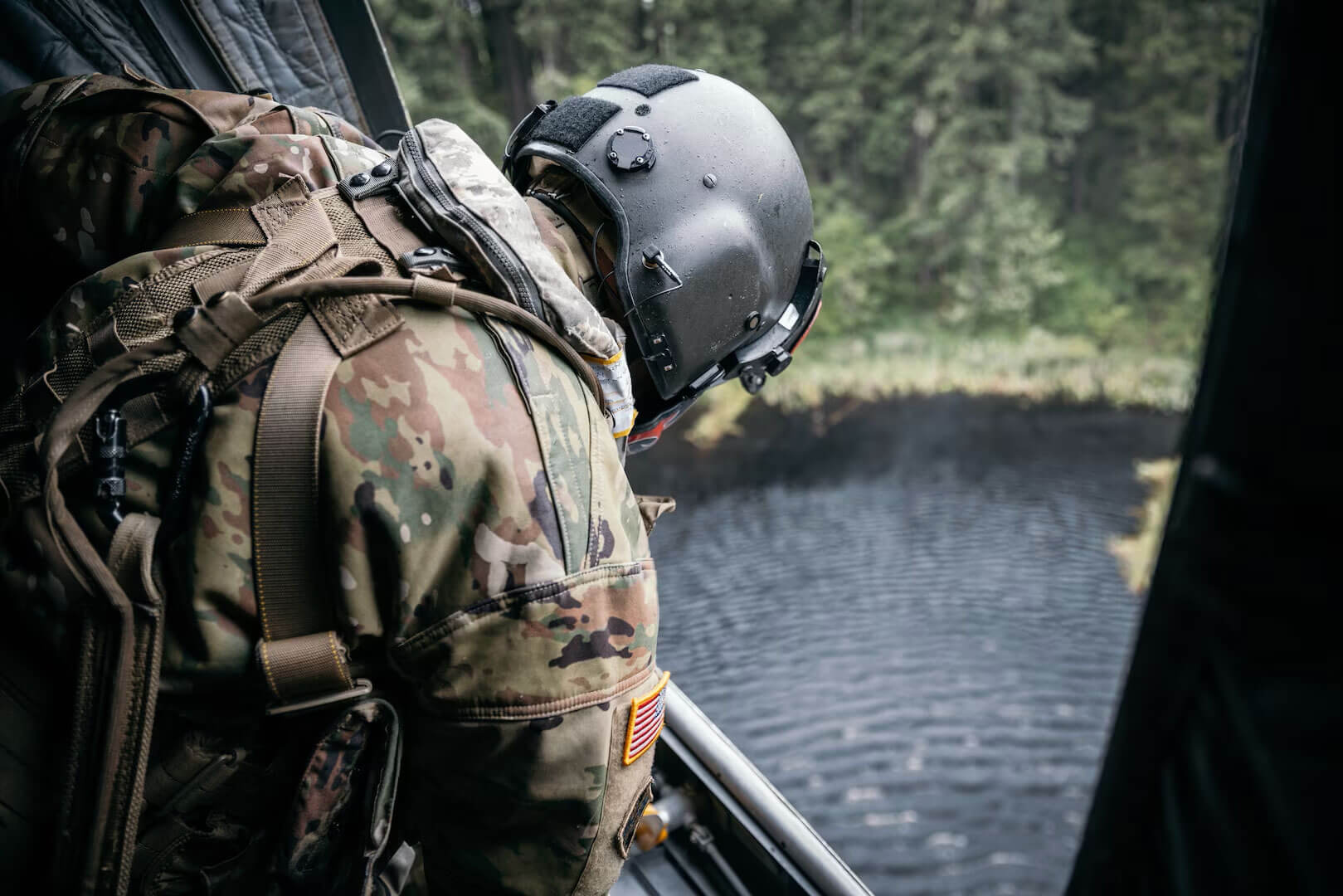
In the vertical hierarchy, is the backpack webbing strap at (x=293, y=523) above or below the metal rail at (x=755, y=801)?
above

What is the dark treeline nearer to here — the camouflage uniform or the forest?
the forest

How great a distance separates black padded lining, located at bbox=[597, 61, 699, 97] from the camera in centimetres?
177

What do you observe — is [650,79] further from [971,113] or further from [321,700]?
[971,113]

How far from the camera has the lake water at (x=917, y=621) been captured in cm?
608

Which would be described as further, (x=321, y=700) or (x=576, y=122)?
(x=576, y=122)

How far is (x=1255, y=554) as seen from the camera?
469 mm

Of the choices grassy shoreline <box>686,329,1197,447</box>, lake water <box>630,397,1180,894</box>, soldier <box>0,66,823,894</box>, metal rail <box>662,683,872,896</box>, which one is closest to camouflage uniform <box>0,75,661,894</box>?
soldier <box>0,66,823,894</box>

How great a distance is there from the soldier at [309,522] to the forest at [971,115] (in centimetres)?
1390

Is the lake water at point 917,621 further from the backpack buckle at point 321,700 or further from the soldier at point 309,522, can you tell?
the backpack buckle at point 321,700

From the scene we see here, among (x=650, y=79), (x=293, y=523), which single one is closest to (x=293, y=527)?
(x=293, y=523)

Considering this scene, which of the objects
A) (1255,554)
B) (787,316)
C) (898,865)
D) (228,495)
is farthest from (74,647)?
(898,865)

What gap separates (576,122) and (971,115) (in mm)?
16782

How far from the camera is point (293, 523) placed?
1.07 meters

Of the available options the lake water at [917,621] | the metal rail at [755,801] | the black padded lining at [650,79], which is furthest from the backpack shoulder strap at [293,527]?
the lake water at [917,621]
